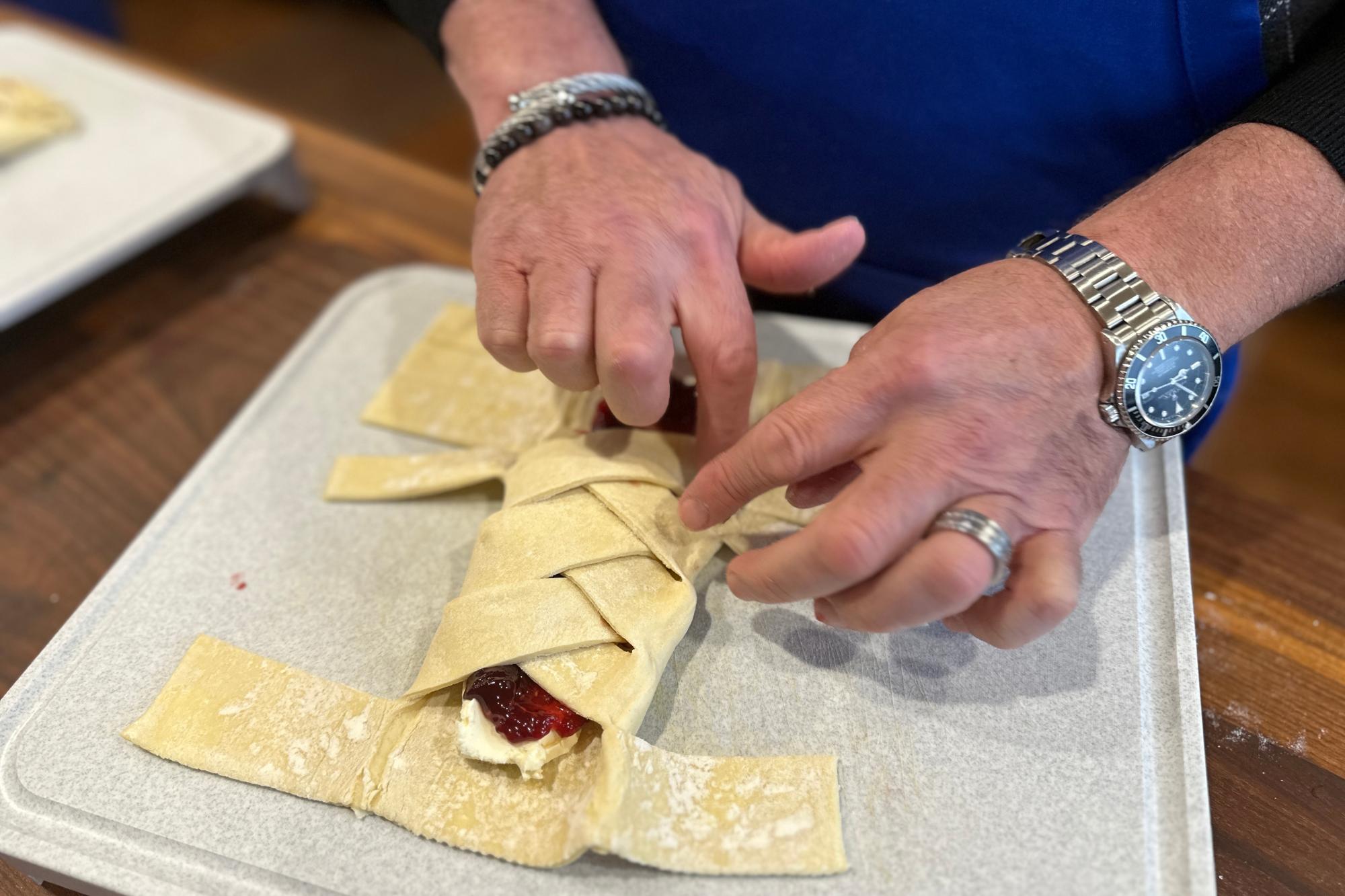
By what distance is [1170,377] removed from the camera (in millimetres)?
832

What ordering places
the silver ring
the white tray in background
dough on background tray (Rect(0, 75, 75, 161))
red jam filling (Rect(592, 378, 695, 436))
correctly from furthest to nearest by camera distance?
dough on background tray (Rect(0, 75, 75, 161)), the white tray in background, red jam filling (Rect(592, 378, 695, 436)), the silver ring

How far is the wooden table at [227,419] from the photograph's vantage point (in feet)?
2.99

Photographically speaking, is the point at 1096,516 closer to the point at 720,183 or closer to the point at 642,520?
the point at 642,520

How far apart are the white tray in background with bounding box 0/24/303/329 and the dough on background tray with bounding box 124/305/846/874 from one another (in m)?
0.83

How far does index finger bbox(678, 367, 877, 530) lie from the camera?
2.63ft

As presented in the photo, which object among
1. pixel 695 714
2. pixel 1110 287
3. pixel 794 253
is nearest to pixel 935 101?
pixel 794 253

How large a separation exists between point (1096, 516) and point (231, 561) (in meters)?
0.97

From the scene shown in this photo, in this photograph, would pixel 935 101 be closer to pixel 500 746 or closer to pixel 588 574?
pixel 588 574

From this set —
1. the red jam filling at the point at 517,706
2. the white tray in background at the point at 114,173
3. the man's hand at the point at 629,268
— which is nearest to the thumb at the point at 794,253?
the man's hand at the point at 629,268

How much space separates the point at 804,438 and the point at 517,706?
0.38 meters

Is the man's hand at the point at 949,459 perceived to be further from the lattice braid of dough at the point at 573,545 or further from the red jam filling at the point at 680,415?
the red jam filling at the point at 680,415

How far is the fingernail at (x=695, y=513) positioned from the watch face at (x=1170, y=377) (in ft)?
1.34

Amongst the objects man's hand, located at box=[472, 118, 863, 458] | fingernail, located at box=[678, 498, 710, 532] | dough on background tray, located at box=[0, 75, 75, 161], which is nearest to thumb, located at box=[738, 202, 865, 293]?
man's hand, located at box=[472, 118, 863, 458]

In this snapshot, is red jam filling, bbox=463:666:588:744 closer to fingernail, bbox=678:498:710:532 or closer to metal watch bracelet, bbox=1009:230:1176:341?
fingernail, bbox=678:498:710:532
